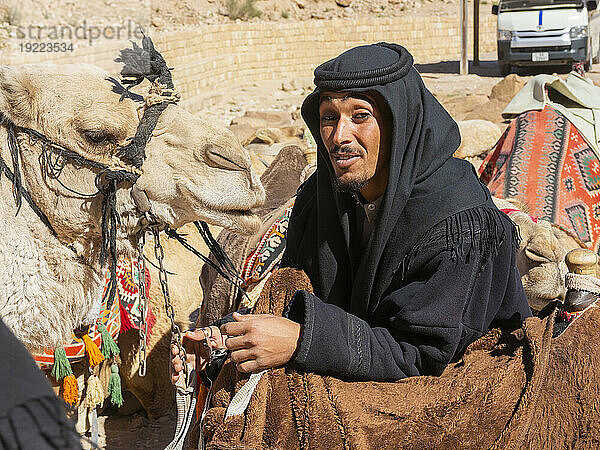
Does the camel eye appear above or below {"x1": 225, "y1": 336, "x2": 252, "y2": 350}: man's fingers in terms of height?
above

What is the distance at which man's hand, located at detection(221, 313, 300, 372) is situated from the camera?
1.81 metres

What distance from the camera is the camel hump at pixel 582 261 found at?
2643 millimetres

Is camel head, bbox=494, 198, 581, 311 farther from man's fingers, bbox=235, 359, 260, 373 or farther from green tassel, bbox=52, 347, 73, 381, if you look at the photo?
green tassel, bbox=52, 347, 73, 381

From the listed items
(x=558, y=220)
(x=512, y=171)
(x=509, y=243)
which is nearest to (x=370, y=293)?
(x=509, y=243)

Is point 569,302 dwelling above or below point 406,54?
below

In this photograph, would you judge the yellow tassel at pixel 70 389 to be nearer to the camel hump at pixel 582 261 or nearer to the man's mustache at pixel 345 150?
the man's mustache at pixel 345 150

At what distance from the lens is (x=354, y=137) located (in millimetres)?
1983

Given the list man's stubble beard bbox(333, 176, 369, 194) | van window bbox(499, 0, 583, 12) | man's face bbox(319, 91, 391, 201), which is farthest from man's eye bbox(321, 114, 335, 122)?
van window bbox(499, 0, 583, 12)

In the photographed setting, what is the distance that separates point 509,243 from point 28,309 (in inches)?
55.7

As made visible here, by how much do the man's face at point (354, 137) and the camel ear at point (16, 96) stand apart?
2.94 ft

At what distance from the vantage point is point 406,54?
6.64 ft

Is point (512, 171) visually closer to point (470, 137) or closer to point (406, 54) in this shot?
point (470, 137)

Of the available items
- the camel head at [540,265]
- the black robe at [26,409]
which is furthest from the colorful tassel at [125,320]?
the black robe at [26,409]

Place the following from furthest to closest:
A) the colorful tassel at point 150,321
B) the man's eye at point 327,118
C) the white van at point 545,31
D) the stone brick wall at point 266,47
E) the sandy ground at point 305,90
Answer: the white van at point 545,31 < the sandy ground at point 305,90 < the stone brick wall at point 266,47 < the colorful tassel at point 150,321 < the man's eye at point 327,118
